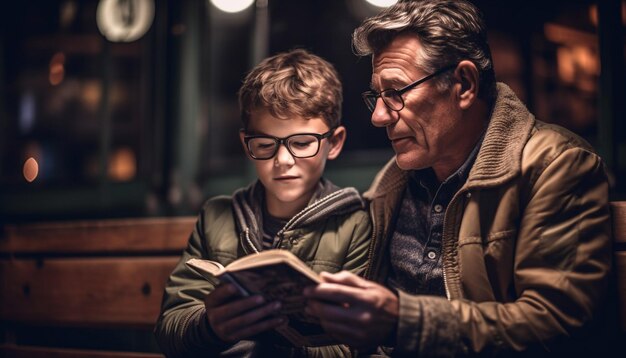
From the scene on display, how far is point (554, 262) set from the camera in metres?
1.87

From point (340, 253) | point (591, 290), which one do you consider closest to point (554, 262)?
point (591, 290)

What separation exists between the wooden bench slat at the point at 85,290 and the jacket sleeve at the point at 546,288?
4.72ft

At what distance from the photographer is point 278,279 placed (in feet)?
5.81

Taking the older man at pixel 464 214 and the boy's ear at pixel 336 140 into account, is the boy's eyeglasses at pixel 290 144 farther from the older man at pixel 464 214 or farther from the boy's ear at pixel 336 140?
the older man at pixel 464 214

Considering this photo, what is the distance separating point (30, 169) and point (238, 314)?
15.4 feet

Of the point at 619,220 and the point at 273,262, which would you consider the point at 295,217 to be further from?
the point at 619,220

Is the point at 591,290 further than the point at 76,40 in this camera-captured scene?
No

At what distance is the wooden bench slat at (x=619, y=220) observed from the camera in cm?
210

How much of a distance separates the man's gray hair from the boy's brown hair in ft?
0.87

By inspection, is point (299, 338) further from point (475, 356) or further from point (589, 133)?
point (589, 133)

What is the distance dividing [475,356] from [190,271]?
1.07m

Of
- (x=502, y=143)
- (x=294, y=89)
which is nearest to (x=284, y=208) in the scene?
(x=294, y=89)

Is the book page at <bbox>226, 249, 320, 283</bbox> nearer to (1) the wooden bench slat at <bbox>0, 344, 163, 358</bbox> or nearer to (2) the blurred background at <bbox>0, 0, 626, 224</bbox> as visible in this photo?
(2) the blurred background at <bbox>0, 0, 626, 224</bbox>

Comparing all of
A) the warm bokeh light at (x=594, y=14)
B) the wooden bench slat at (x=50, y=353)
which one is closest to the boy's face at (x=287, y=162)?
the wooden bench slat at (x=50, y=353)
